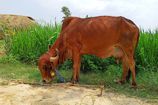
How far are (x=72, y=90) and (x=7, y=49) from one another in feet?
21.9

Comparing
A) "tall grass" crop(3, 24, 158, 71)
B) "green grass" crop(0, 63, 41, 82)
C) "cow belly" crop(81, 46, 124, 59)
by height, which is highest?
"cow belly" crop(81, 46, 124, 59)

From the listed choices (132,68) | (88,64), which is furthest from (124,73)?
(88,64)

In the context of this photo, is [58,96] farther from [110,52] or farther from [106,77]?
[106,77]

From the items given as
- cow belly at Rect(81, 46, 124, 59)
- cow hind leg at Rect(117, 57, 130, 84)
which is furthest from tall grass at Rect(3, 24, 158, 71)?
cow belly at Rect(81, 46, 124, 59)

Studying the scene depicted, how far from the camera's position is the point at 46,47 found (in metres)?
13.9

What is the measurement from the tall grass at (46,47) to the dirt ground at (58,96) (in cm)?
309

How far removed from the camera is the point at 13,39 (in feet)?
50.5

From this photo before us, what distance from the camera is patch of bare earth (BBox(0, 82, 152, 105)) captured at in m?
8.33

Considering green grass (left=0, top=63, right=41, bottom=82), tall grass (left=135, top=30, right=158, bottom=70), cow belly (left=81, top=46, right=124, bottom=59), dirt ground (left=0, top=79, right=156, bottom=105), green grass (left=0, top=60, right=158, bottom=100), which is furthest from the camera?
tall grass (left=135, top=30, right=158, bottom=70)

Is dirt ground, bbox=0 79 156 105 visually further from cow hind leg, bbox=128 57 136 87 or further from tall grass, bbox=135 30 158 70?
tall grass, bbox=135 30 158 70

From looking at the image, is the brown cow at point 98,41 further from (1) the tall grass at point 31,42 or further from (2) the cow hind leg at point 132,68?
(1) the tall grass at point 31,42

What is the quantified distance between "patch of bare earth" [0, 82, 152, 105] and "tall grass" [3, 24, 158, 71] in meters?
3.15

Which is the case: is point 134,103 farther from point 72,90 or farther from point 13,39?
point 13,39

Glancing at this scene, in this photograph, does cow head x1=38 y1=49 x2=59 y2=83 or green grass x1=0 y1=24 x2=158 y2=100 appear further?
green grass x1=0 y1=24 x2=158 y2=100
